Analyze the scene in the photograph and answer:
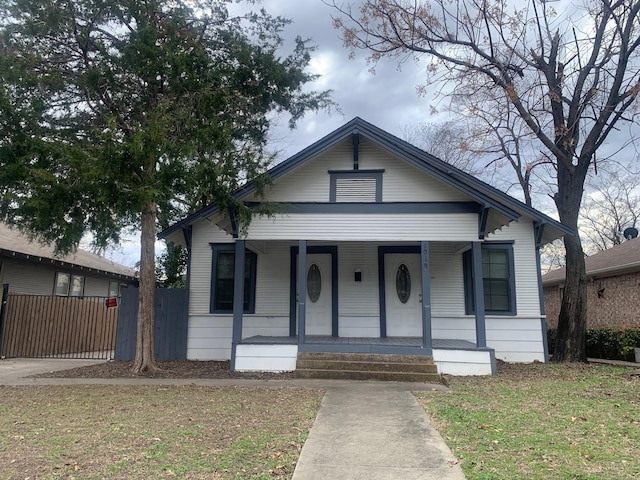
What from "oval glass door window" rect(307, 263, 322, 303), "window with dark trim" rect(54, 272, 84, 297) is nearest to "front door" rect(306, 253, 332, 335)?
"oval glass door window" rect(307, 263, 322, 303)

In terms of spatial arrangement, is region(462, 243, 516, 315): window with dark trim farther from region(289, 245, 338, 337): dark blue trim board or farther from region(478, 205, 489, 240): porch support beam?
region(289, 245, 338, 337): dark blue trim board

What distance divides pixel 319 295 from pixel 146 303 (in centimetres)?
427

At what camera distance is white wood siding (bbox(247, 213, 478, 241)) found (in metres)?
→ 9.89

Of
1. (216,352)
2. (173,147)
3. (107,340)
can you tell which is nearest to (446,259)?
(216,352)

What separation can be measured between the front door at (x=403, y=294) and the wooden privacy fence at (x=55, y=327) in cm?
851

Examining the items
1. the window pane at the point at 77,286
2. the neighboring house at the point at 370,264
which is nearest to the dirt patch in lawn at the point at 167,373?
the neighboring house at the point at 370,264

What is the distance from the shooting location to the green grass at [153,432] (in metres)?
3.90

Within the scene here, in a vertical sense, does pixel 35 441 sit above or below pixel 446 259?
below

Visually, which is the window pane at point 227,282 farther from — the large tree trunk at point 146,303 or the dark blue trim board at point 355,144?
the dark blue trim board at point 355,144

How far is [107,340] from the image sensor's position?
15867mm

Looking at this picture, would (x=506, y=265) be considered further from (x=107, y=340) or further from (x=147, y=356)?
(x=107, y=340)

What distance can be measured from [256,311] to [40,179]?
623cm

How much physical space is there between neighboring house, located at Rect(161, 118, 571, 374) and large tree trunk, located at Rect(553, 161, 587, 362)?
70 centimetres

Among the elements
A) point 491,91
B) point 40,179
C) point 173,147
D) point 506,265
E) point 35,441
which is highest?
point 491,91
